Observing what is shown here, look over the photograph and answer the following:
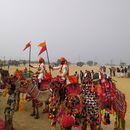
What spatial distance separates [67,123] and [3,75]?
5.47 m

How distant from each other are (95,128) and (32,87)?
4886 mm

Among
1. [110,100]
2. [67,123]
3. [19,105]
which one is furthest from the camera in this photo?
[19,105]

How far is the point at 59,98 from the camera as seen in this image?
885 centimetres

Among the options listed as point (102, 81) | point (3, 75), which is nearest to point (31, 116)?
point (3, 75)

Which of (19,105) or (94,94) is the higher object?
Result: (94,94)

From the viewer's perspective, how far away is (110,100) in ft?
27.7

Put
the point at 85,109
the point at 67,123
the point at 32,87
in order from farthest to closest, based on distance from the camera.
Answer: the point at 32,87, the point at 85,109, the point at 67,123

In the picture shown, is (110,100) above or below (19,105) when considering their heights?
above

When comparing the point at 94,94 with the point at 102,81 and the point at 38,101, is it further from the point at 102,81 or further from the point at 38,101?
the point at 38,101

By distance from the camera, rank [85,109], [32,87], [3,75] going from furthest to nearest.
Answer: [32,87]
[3,75]
[85,109]

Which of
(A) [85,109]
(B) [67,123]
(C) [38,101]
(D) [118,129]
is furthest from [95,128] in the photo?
(C) [38,101]

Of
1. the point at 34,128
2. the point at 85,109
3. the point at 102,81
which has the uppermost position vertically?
the point at 102,81

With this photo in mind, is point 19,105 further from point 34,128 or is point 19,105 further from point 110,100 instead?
point 110,100

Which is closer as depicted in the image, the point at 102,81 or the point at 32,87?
the point at 102,81
